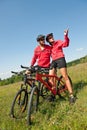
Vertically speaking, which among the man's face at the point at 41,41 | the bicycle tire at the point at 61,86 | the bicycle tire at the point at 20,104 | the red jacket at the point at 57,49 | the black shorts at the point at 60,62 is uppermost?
the man's face at the point at 41,41

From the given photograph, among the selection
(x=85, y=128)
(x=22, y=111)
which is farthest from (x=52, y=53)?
(x=85, y=128)

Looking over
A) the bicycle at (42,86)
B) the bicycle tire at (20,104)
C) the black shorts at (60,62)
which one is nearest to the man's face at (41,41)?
the black shorts at (60,62)

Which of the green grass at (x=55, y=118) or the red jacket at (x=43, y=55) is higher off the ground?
the red jacket at (x=43, y=55)

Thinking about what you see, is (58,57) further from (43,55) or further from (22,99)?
(22,99)

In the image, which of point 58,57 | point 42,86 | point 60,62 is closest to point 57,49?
point 58,57

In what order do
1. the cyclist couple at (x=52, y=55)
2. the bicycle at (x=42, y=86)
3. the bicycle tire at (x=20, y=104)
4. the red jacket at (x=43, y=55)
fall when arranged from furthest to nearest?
the red jacket at (x=43, y=55), the cyclist couple at (x=52, y=55), the bicycle tire at (x=20, y=104), the bicycle at (x=42, y=86)

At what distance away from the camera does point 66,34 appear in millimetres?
10422

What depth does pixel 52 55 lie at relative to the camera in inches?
449

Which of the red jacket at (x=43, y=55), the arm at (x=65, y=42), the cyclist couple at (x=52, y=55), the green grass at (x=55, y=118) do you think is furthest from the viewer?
the red jacket at (x=43, y=55)

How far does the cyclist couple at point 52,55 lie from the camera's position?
1099 cm

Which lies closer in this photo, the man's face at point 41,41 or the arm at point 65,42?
the arm at point 65,42

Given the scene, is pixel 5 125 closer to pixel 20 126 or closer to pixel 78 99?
pixel 20 126

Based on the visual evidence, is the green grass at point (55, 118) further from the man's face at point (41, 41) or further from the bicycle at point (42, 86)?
the man's face at point (41, 41)

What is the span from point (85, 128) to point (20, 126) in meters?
2.20
